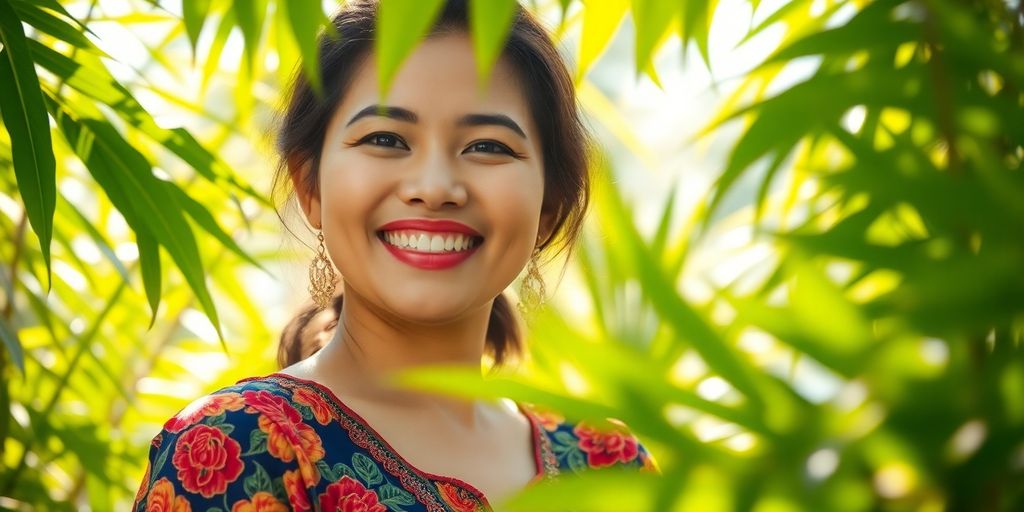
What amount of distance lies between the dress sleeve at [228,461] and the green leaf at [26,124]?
150mm

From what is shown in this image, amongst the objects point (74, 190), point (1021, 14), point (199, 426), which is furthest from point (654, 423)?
point (74, 190)

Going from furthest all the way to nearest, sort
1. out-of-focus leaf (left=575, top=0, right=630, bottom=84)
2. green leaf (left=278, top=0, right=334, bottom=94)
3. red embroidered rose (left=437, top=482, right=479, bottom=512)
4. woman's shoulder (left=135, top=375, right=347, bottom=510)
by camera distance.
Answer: red embroidered rose (left=437, top=482, right=479, bottom=512) → woman's shoulder (left=135, top=375, right=347, bottom=510) → out-of-focus leaf (left=575, top=0, right=630, bottom=84) → green leaf (left=278, top=0, right=334, bottom=94)

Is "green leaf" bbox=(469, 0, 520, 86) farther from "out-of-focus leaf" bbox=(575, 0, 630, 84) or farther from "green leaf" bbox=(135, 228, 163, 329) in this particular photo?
"green leaf" bbox=(135, 228, 163, 329)

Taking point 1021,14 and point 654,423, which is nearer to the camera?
point 654,423

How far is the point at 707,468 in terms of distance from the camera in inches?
12.6

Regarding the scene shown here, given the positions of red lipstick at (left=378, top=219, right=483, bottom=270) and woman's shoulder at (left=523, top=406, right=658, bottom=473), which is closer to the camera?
red lipstick at (left=378, top=219, right=483, bottom=270)

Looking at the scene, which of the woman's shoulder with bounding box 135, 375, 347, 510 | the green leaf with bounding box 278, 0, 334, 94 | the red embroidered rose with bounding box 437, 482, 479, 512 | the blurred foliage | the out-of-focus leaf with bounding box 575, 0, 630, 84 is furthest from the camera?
the red embroidered rose with bounding box 437, 482, 479, 512

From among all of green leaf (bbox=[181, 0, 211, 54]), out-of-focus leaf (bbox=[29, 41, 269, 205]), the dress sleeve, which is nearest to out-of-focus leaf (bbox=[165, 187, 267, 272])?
out-of-focus leaf (bbox=[29, 41, 269, 205])

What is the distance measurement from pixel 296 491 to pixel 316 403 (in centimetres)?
9

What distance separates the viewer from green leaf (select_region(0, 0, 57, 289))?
2.53ft

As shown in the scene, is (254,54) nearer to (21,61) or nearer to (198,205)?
(21,61)

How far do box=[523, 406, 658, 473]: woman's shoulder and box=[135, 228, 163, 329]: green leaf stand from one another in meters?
0.38

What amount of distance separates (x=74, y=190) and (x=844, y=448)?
164 cm

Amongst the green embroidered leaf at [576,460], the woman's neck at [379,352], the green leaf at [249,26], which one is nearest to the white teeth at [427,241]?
the woman's neck at [379,352]
